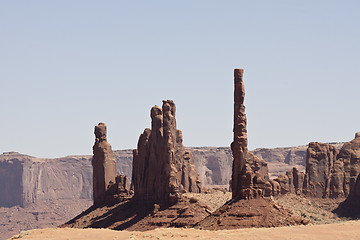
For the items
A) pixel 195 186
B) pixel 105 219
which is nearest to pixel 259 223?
pixel 105 219

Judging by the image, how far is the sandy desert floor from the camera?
Result: 59.1 meters

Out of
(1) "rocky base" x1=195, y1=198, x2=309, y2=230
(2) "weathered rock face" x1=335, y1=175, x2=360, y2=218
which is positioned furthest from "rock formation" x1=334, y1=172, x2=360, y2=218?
(1) "rocky base" x1=195, y1=198, x2=309, y2=230

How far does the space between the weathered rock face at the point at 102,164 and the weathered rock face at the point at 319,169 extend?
106 feet

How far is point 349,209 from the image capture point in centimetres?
11525

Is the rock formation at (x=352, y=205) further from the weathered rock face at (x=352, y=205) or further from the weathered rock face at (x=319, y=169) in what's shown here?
the weathered rock face at (x=319, y=169)

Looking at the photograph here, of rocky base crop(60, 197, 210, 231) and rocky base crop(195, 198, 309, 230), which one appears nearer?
rocky base crop(195, 198, 309, 230)

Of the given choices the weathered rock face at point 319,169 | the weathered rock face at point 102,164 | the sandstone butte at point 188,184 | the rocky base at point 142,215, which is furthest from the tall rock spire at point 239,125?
the weathered rock face at point 102,164

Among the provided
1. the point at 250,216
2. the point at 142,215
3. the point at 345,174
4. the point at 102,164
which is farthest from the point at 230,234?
the point at 102,164

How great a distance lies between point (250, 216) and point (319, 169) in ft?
191

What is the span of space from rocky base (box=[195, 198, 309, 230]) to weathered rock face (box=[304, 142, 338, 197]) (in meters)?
50.9

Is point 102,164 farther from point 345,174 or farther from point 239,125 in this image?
point 239,125

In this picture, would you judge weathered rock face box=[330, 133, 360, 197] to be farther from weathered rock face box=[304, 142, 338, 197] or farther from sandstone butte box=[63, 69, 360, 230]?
weathered rock face box=[304, 142, 338, 197]

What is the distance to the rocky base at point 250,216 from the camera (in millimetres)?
73000

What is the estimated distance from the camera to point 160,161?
111m
